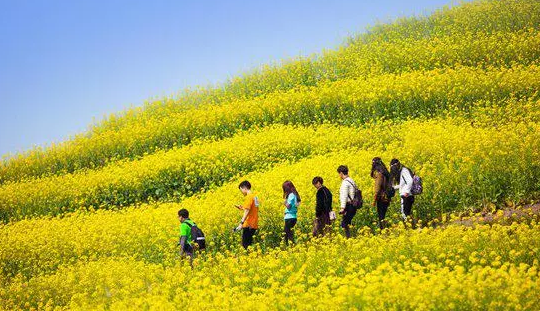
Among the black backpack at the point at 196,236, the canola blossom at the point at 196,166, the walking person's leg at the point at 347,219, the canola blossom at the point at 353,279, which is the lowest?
the canola blossom at the point at 353,279

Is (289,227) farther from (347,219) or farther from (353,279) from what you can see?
(353,279)

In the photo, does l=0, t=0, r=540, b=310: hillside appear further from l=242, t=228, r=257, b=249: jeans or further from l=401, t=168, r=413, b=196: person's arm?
l=401, t=168, r=413, b=196: person's arm

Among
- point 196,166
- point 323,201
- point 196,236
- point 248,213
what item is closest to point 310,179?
point 323,201

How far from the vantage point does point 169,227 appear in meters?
18.6

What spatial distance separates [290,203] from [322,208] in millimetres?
673

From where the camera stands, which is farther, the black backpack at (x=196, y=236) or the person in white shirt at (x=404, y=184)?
the person in white shirt at (x=404, y=184)

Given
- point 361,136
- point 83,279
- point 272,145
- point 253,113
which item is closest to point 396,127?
point 361,136

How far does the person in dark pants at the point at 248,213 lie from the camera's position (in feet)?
48.8

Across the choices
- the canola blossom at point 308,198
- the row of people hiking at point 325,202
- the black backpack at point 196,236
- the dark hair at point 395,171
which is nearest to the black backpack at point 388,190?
the row of people hiking at point 325,202

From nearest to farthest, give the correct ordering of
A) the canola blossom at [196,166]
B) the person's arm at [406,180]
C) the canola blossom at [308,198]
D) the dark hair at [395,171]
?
the person's arm at [406,180] < the dark hair at [395,171] < the canola blossom at [308,198] < the canola blossom at [196,166]

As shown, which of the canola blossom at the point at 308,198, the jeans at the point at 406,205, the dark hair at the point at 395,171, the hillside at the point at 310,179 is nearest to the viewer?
the hillside at the point at 310,179

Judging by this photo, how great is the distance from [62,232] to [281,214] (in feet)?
23.7

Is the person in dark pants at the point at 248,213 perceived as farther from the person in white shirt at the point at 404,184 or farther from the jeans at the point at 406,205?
the jeans at the point at 406,205

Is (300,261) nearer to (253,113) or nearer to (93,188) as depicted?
(93,188)
